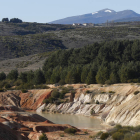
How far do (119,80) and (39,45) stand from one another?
73.1m

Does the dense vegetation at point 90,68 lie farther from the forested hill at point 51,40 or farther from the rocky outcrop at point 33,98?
the forested hill at point 51,40

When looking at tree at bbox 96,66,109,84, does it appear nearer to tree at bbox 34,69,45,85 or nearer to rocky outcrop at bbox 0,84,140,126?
rocky outcrop at bbox 0,84,140,126

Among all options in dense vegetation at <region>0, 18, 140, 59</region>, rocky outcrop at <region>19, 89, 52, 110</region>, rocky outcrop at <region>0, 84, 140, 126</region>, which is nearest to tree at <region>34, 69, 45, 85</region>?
rocky outcrop at <region>0, 84, 140, 126</region>

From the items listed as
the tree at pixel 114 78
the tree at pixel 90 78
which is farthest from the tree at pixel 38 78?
the tree at pixel 114 78

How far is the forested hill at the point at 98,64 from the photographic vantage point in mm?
65312

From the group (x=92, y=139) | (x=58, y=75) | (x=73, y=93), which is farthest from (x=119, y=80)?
(x=92, y=139)

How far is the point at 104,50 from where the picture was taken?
79.9 meters

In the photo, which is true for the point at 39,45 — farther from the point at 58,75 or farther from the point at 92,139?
the point at 92,139

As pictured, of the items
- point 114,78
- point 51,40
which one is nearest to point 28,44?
point 51,40

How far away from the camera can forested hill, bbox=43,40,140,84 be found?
65.3 meters

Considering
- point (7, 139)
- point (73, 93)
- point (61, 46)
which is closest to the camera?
point (7, 139)

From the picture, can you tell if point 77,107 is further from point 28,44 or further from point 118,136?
point 28,44

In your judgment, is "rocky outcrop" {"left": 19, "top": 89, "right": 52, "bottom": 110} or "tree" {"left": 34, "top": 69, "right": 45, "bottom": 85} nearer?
"rocky outcrop" {"left": 19, "top": 89, "right": 52, "bottom": 110}

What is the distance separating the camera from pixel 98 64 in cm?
7556
